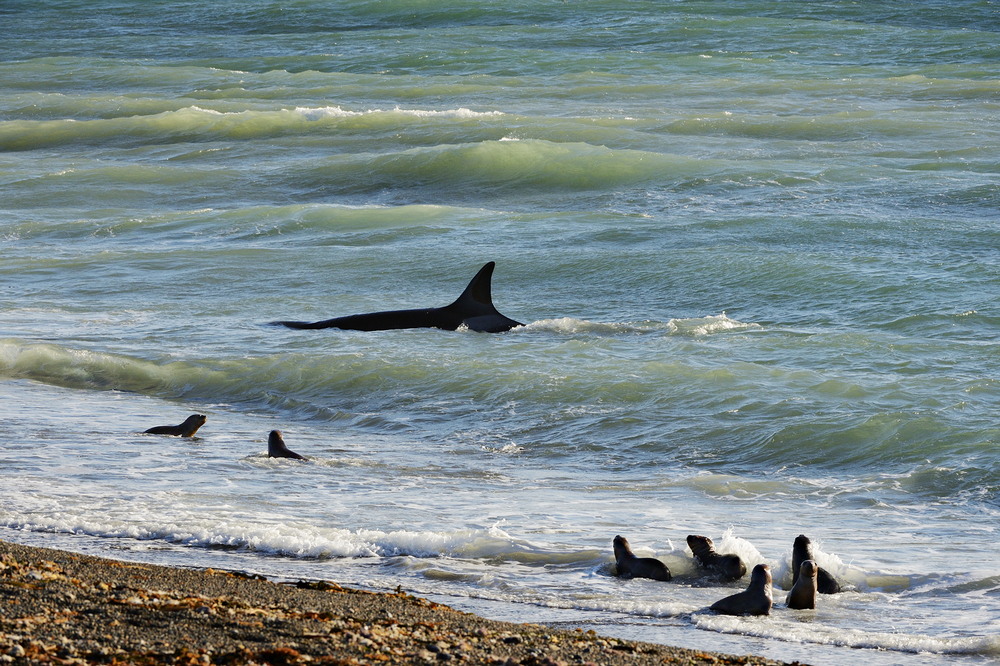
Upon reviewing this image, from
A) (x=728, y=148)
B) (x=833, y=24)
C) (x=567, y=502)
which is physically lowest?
(x=567, y=502)

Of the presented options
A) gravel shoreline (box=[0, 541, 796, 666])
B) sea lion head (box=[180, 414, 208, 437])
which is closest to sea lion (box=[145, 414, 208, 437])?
sea lion head (box=[180, 414, 208, 437])

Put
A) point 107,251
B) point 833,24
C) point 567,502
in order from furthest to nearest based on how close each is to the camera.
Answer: point 833,24 < point 107,251 < point 567,502

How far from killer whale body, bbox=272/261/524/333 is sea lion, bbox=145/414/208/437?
3.54 metres

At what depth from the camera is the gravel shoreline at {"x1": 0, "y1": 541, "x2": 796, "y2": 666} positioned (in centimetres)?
455

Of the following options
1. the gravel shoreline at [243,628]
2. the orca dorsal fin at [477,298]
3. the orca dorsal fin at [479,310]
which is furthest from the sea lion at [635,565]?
the orca dorsal fin at [477,298]

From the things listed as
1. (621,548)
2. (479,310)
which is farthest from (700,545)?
(479,310)

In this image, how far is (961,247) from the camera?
15.7 m

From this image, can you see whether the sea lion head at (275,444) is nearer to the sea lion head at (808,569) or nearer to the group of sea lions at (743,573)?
the group of sea lions at (743,573)

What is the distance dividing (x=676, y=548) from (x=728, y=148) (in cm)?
1738

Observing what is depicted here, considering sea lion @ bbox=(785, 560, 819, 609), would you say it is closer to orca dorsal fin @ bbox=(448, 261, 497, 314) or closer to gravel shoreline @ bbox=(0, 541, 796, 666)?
gravel shoreline @ bbox=(0, 541, 796, 666)

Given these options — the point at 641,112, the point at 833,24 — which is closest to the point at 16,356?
the point at 641,112

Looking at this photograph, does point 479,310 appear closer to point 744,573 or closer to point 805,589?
point 744,573

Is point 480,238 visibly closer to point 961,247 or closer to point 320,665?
point 961,247

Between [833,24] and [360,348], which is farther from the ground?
[833,24]
